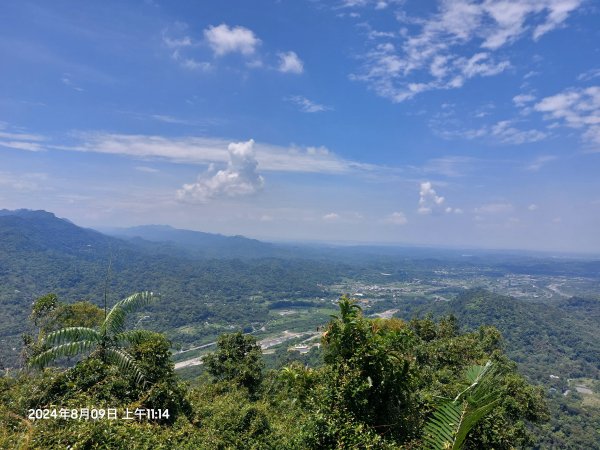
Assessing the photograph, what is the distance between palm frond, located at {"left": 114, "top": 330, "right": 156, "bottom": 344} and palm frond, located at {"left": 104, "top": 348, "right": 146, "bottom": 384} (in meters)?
0.43

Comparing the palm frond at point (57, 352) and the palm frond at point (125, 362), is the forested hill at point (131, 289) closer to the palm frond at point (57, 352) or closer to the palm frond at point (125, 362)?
the palm frond at point (57, 352)

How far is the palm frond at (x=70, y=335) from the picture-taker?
972 centimetres

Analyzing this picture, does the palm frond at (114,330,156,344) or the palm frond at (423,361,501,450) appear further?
the palm frond at (114,330,156,344)

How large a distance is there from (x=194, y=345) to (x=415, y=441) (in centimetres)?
9946

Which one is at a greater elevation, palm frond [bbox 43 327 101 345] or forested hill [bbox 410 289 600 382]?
palm frond [bbox 43 327 101 345]

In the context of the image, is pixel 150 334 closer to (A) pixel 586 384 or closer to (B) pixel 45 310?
(B) pixel 45 310

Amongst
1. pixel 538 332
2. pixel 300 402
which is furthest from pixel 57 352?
pixel 538 332

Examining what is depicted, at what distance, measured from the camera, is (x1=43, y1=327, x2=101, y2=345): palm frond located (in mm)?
9719

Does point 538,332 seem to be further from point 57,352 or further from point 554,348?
point 57,352

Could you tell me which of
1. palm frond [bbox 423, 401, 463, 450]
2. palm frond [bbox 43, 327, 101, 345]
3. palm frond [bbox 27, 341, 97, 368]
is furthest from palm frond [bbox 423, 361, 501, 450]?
palm frond [bbox 27, 341, 97, 368]

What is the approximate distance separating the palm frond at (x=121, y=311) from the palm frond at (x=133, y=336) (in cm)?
28

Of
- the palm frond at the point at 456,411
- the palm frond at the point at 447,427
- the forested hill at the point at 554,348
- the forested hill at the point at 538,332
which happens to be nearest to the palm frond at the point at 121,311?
the palm frond at the point at 456,411

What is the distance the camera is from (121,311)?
428 inches

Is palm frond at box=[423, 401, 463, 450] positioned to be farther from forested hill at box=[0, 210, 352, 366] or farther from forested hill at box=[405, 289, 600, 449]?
forested hill at box=[0, 210, 352, 366]
